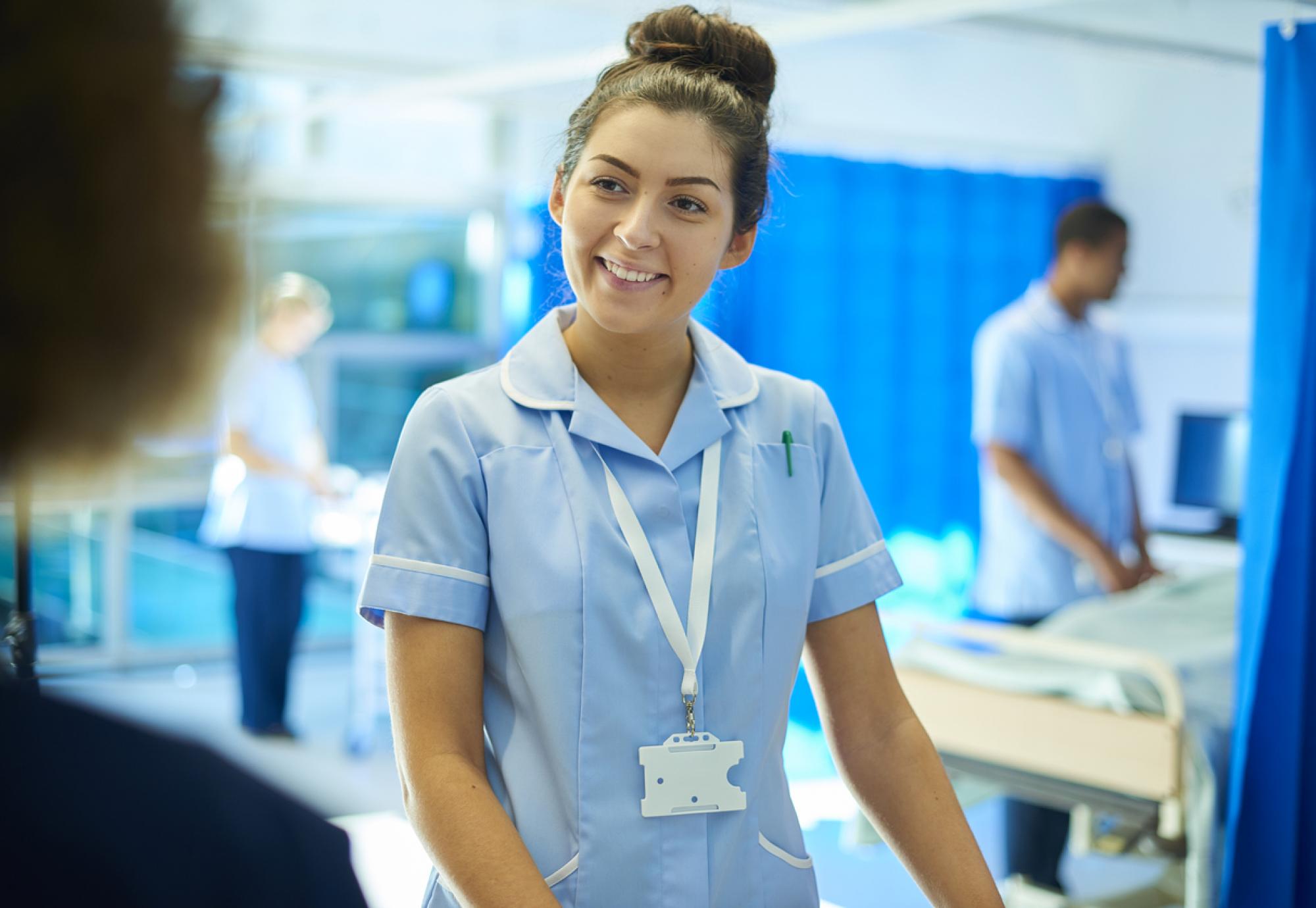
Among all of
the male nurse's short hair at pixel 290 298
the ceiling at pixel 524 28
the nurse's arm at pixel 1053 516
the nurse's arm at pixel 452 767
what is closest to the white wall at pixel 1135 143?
the ceiling at pixel 524 28

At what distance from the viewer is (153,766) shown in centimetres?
55

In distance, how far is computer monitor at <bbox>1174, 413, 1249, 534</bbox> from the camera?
16.3 feet

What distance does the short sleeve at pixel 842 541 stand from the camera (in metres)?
1.28

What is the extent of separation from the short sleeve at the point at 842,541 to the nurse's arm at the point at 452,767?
0.37 m

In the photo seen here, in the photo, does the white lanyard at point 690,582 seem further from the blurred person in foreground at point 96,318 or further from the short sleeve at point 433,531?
the blurred person in foreground at point 96,318

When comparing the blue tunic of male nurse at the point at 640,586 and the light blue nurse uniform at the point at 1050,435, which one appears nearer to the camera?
the blue tunic of male nurse at the point at 640,586

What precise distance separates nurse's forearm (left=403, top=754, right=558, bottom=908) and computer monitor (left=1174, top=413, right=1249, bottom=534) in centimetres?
448

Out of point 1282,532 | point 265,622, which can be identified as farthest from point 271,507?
point 1282,532

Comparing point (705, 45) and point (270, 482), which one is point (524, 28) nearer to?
point (270, 482)

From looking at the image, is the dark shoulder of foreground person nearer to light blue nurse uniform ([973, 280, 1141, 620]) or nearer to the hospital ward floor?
the hospital ward floor

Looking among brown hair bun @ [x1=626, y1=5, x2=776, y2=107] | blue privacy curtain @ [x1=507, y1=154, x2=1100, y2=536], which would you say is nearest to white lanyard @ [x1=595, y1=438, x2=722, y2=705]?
brown hair bun @ [x1=626, y1=5, x2=776, y2=107]

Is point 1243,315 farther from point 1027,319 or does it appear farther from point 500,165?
point 500,165

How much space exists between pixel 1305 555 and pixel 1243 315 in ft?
11.6

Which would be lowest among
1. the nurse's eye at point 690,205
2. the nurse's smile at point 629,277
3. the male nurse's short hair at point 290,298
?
the male nurse's short hair at point 290,298
